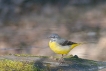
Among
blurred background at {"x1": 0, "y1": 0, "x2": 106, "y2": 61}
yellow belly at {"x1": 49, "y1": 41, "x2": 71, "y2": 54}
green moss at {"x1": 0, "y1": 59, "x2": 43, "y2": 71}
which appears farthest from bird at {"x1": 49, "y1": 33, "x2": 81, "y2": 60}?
blurred background at {"x1": 0, "y1": 0, "x2": 106, "y2": 61}

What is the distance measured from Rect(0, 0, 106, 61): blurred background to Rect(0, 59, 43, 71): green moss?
502 centimetres

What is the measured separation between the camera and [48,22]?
13.2 m

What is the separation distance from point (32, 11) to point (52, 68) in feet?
28.5

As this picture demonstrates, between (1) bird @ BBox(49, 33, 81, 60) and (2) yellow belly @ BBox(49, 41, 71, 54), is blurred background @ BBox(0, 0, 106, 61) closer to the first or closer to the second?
(1) bird @ BBox(49, 33, 81, 60)

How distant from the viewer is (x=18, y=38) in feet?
38.7

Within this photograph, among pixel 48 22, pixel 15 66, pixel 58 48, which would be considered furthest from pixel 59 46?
pixel 48 22

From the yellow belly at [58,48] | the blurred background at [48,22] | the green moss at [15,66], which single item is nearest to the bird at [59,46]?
the yellow belly at [58,48]

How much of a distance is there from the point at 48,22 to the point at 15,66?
26.5ft

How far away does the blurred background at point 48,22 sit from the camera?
1115 centimetres

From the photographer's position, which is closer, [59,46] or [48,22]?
[59,46]

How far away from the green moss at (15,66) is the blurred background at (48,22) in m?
5.02

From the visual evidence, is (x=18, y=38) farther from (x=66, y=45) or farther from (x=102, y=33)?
→ (x=66, y=45)

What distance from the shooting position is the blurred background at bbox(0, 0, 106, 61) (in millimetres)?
11148

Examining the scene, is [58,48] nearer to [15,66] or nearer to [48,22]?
[15,66]
